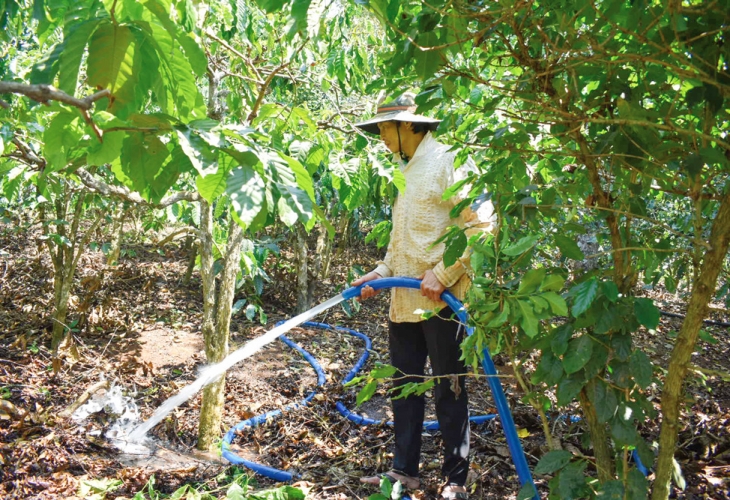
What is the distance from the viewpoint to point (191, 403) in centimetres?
356

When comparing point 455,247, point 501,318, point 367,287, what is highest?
point 455,247

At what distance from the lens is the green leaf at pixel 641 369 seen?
1140 mm

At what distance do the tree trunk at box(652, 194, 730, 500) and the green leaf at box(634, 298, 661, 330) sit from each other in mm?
149

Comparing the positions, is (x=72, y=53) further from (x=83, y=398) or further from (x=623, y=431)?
(x=83, y=398)

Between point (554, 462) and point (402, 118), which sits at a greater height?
point (402, 118)

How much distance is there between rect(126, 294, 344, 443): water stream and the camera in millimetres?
2584

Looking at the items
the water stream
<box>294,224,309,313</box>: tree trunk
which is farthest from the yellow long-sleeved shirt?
<box>294,224,309,313</box>: tree trunk

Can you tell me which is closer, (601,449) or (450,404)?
(601,449)

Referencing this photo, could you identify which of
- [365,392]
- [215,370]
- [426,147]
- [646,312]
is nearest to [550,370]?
[646,312]

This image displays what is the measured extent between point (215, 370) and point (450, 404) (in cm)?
128

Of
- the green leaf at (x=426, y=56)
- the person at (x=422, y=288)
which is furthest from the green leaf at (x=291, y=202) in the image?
the person at (x=422, y=288)

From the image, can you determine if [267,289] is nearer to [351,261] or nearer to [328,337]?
[328,337]

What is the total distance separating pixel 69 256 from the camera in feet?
13.6

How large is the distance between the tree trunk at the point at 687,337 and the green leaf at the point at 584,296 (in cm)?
26
